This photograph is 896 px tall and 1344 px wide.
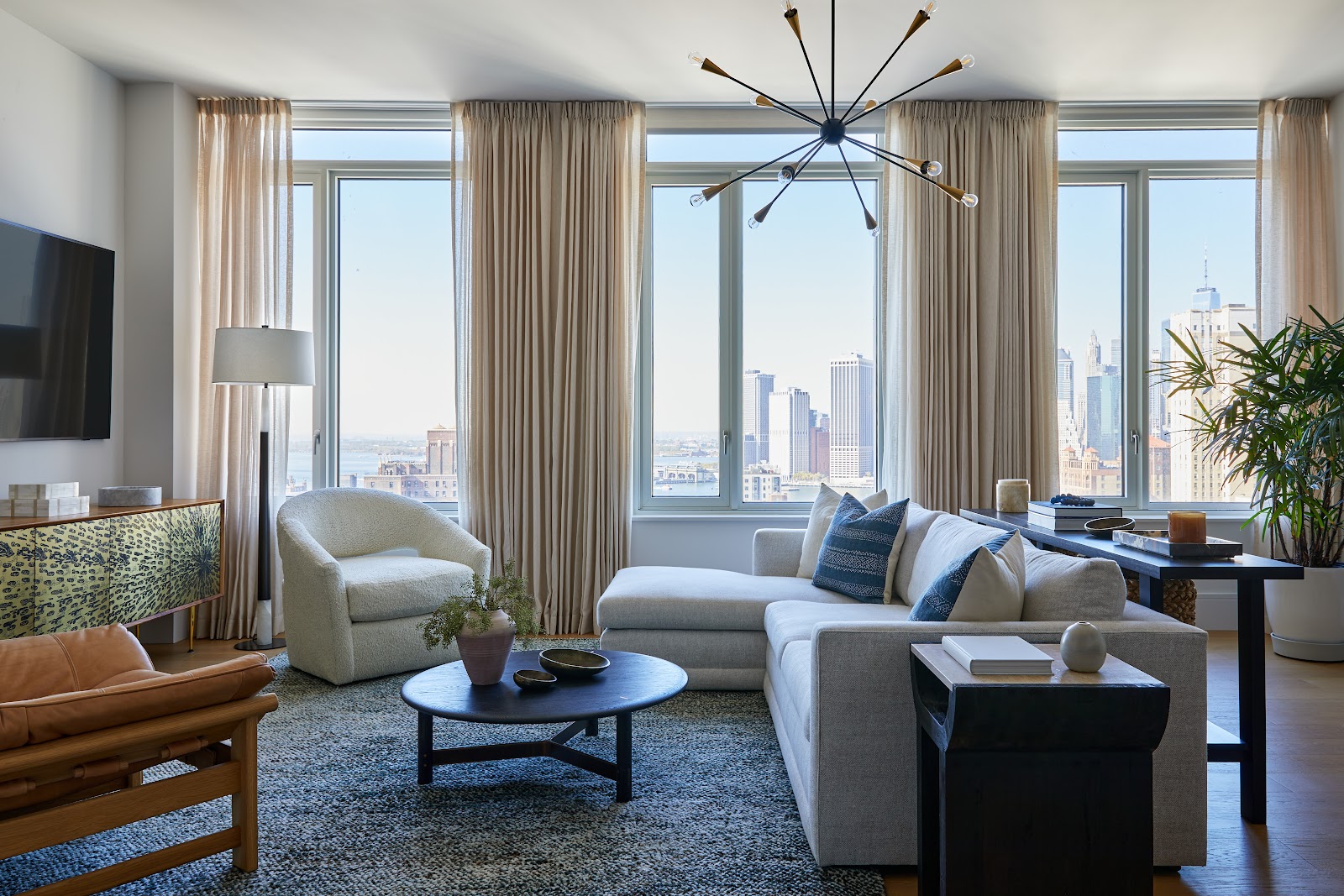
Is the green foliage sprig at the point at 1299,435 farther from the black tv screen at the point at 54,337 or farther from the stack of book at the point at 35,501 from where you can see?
the black tv screen at the point at 54,337

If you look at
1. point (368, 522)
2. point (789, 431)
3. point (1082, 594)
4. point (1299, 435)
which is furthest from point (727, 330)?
point (1082, 594)

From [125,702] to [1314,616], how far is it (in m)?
4.71

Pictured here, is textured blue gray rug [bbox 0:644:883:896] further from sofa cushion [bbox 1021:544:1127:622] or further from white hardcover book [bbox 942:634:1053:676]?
sofa cushion [bbox 1021:544:1127:622]

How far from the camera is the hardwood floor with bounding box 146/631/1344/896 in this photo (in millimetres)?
2078

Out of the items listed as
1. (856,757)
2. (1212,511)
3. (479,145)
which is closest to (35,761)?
(856,757)

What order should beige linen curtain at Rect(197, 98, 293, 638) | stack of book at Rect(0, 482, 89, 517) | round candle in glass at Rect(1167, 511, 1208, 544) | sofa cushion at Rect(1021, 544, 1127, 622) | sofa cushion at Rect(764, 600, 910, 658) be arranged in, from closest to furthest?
1. sofa cushion at Rect(1021, 544, 1127, 622)
2. round candle in glass at Rect(1167, 511, 1208, 544)
3. sofa cushion at Rect(764, 600, 910, 658)
4. stack of book at Rect(0, 482, 89, 517)
5. beige linen curtain at Rect(197, 98, 293, 638)

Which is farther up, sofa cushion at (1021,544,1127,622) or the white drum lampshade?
the white drum lampshade

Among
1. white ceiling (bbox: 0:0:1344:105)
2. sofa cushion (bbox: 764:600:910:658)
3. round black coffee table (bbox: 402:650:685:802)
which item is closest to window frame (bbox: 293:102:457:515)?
white ceiling (bbox: 0:0:1344:105)

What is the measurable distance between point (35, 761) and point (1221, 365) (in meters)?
5.05

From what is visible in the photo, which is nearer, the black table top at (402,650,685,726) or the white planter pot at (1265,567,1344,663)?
the black table top at (402,650,685,726)

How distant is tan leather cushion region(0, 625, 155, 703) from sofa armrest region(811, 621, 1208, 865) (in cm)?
178

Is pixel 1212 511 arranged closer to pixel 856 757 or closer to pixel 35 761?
pixel 856 757

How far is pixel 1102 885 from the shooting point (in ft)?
5.69

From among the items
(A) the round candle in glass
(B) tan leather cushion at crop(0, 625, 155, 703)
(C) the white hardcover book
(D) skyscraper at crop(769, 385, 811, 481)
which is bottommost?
(B) tan leather cushion at crop(0, 625, 155, 703)
